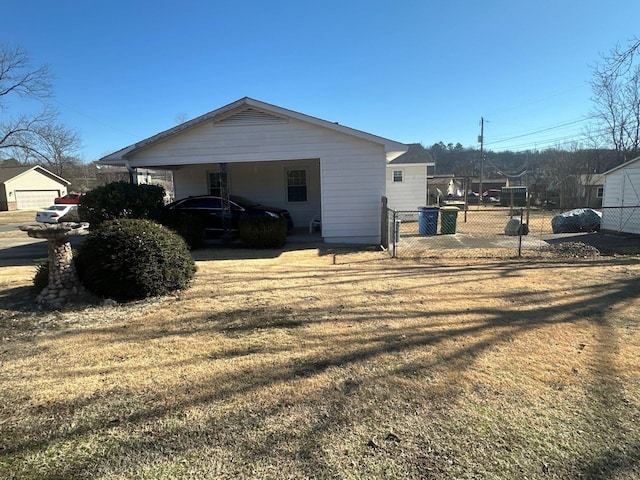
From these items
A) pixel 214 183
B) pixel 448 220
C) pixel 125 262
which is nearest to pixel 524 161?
pixel 448 220

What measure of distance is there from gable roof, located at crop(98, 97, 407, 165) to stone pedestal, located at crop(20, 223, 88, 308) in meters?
6.19

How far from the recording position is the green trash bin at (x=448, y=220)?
14.8 meters

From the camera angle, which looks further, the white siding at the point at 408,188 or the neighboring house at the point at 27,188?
the neighboring house at the point at 27,188

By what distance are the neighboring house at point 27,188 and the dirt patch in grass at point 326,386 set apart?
39658 millimetres

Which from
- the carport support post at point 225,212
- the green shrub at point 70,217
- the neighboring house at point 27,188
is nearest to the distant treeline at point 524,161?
the carport support post at point 225,212

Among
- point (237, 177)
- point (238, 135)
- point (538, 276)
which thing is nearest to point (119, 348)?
point (538, 276)

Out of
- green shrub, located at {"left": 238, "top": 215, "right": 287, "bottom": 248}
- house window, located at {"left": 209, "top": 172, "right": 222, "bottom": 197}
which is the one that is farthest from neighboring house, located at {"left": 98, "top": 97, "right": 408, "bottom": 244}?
house window, located at {"left": 209, "top": 172, "right": 222, "bottom": 197}

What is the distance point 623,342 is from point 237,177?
43.4 feet

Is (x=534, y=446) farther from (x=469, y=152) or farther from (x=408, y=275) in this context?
(x=469, y=152)

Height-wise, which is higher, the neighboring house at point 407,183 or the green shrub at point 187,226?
the neighboring house at point 407,183

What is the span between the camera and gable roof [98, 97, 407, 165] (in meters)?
10.7

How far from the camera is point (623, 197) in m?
14.7

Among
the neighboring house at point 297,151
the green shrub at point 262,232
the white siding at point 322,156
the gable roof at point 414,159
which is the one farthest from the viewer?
the gable roof at point 414,159

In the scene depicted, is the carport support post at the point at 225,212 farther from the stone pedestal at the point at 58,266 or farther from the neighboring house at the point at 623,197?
the neighboring house at the point at 623,197
